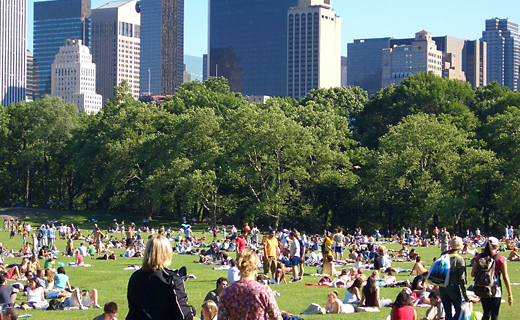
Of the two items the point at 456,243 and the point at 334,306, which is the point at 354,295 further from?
the point at 456,243

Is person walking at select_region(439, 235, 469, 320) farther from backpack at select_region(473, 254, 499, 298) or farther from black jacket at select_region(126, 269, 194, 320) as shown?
black jacket at select_region(126, 269, 194, 320)

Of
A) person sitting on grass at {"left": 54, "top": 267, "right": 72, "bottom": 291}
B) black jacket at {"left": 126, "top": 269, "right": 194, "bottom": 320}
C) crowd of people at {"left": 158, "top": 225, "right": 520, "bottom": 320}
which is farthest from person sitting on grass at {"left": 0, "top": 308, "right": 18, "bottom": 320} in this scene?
person sitting on grass at {"left": 54, "top": 267, "right": 72, "bottom": 291}

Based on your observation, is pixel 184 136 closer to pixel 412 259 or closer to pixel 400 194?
pixel 400 194

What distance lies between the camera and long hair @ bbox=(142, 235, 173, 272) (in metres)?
8.88

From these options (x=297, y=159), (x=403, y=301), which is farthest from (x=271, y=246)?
(x=297, y=159)

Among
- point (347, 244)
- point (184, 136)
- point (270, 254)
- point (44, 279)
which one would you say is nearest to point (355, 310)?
point (270, 254)

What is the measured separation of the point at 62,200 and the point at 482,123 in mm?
44211

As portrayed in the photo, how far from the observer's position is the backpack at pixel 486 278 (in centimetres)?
1382

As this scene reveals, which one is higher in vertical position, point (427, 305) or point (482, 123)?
point (482, 123)

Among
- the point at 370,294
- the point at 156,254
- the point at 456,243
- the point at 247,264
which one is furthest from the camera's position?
the point at 370,294

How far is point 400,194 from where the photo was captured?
6253 centimetres

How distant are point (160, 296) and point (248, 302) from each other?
3.10 ft

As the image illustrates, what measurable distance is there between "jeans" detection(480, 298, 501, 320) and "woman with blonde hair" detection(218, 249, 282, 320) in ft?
19.8

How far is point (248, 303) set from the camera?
9188 millimetres
